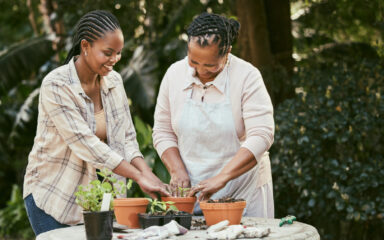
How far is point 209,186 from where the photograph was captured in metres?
2.71

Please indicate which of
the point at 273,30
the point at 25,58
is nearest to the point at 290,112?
the point at 273,30

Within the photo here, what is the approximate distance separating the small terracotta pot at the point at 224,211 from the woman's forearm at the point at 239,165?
241mm

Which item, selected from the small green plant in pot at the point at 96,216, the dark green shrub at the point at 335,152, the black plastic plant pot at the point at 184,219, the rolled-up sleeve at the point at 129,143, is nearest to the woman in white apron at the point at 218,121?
the rolled-up sleeve at the point at 129,143

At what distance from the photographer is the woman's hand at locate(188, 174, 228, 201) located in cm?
271

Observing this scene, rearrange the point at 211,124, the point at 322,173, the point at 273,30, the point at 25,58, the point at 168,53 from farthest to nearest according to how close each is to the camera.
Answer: the point at 25,58
the point at 168,53
the point at 273,30
the point at 322,173
the point at 211,124

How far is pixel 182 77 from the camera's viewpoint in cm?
308

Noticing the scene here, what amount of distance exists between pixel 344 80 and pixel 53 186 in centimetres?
349

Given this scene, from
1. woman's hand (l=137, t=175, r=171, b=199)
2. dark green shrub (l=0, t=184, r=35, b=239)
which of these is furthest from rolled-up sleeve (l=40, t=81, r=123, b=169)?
dark green shrub (l=0, t=184, r=35, b=239)

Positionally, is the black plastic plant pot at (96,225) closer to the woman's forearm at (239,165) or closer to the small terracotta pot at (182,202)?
the small terracotta pot at (182,202)

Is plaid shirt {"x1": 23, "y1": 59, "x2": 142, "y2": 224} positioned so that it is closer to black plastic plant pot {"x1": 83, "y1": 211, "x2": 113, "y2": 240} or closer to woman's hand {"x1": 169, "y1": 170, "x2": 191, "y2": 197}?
woman's hand {"x1": 169, "y1": 170, "x2": 191, "y2": 197}

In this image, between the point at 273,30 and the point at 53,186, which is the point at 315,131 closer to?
the point at 273,30

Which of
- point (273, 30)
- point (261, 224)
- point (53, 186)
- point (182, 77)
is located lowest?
point (261, 224)

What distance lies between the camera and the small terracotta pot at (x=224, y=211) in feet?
8.21

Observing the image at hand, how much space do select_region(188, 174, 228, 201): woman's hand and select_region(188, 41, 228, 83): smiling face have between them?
1.84ft
